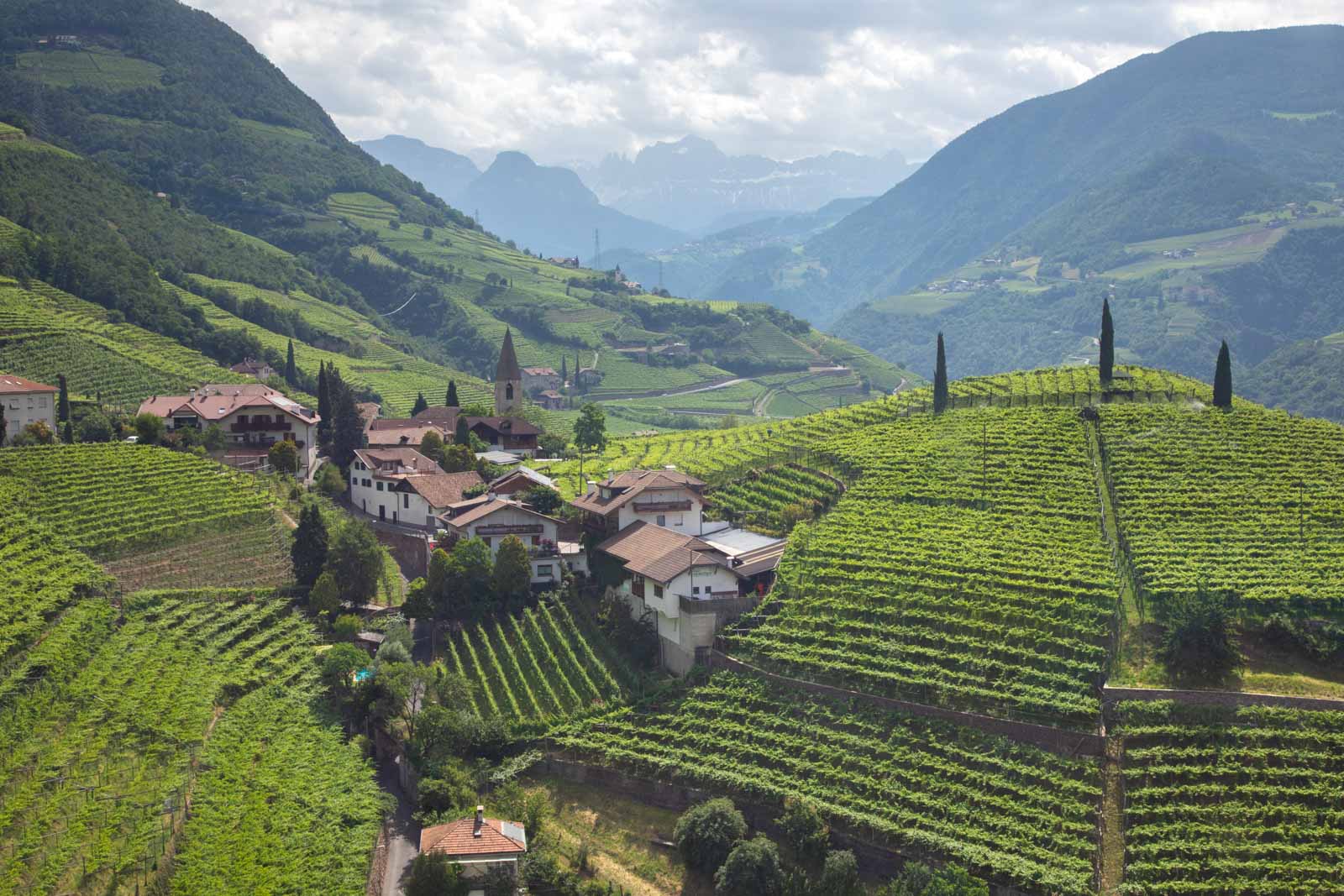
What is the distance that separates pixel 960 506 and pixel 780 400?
11111 cm

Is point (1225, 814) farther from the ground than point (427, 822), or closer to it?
farther from the ground

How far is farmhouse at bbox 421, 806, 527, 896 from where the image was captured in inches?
1507

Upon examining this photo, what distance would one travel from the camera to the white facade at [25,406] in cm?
6969

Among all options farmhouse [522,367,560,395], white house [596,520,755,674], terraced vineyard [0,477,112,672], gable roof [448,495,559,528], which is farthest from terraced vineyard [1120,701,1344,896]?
farmhouse [522,367,560,395]

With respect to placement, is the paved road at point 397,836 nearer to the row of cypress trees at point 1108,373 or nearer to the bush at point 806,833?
the bush at point 806,833

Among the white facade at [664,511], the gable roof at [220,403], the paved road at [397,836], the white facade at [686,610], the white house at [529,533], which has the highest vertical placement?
the gable roof at [220,403]

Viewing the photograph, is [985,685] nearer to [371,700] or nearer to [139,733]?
[371,700]

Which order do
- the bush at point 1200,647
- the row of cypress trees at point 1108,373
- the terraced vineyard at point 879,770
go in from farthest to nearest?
the row of cypress trees at point 1108,373 → the bush at point 1200,647 → the terraced vineyard at point 879,770

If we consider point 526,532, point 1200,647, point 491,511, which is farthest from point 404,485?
point 1200,647

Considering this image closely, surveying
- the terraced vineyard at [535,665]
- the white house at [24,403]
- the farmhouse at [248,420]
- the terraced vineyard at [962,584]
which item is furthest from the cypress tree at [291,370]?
the terraced vineyard at [962,584]

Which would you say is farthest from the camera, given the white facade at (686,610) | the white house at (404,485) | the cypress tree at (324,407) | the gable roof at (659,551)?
the cypress tree at (324,407)

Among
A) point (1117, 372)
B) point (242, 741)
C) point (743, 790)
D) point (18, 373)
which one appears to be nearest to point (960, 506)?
point (743, 790)

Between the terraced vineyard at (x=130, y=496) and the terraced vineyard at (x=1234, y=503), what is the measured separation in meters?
37.3

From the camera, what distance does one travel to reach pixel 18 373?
78.8 meters
